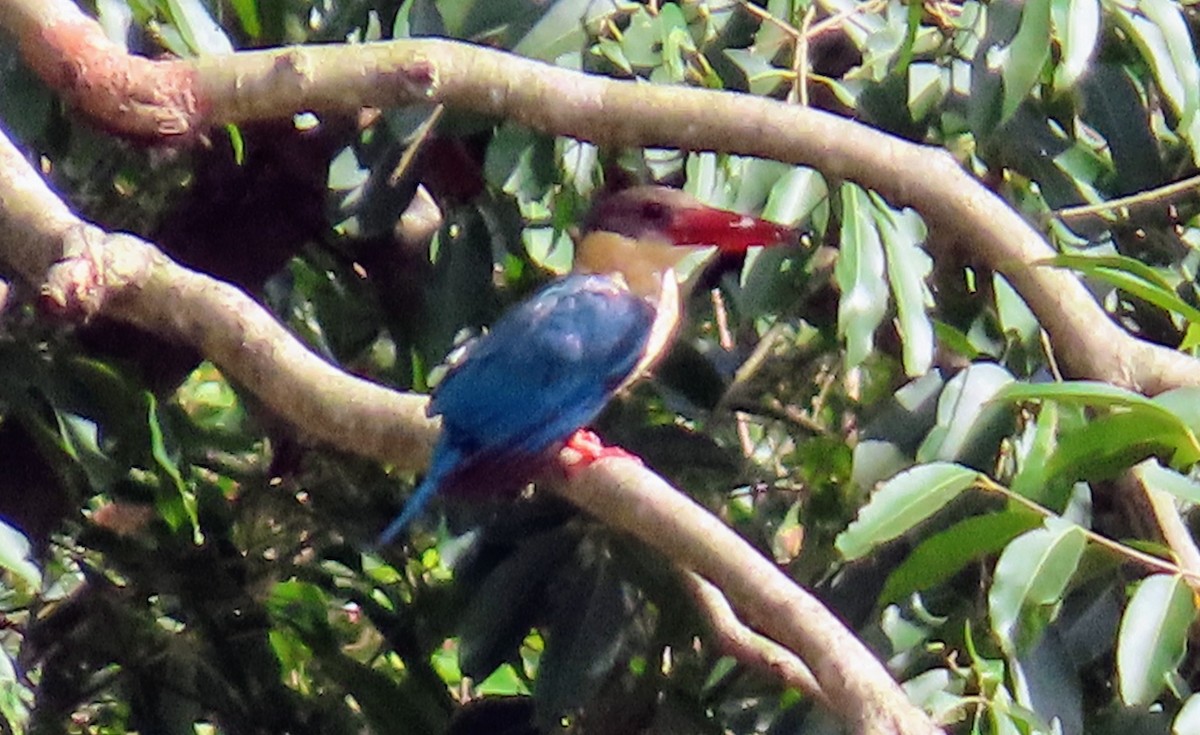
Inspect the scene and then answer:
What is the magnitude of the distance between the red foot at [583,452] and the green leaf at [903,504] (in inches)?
18.7

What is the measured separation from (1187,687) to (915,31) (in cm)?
69

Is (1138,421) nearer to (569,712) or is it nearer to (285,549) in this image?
(569,712)

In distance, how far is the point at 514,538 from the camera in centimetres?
228

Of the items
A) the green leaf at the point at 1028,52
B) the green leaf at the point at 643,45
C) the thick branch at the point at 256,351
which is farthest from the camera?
the green leaf at the point at 643,45

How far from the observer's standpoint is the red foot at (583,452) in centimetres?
195

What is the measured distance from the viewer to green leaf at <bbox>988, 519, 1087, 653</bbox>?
1379 mm

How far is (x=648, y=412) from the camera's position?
8.43 ft

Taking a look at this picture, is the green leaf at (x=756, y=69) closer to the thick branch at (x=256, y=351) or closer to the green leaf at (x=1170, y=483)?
the thick branch at (x=256, y=351)

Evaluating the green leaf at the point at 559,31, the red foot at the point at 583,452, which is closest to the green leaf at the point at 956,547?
the red foot at the point at 583,452

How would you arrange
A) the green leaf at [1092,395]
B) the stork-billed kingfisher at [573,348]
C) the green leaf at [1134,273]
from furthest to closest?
the stork-billed kingfisher at [573,348] → the green leaf at [1134,273] → the green leaf at [1092,395]

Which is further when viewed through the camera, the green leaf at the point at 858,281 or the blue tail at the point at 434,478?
the blue tail at the point at 434,478

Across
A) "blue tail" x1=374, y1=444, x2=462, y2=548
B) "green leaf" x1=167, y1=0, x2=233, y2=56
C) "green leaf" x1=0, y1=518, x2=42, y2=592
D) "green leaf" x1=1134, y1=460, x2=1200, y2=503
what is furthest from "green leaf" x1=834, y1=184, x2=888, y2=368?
"green leaf" x1=0, y1=518, x2=42, y2=592

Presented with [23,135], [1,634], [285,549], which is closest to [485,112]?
[23,135]

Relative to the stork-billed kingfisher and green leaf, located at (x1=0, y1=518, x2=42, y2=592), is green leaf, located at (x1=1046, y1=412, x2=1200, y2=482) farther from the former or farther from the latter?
green leaf, located at (x1=0, y1=518, x2=42, y2=592)
